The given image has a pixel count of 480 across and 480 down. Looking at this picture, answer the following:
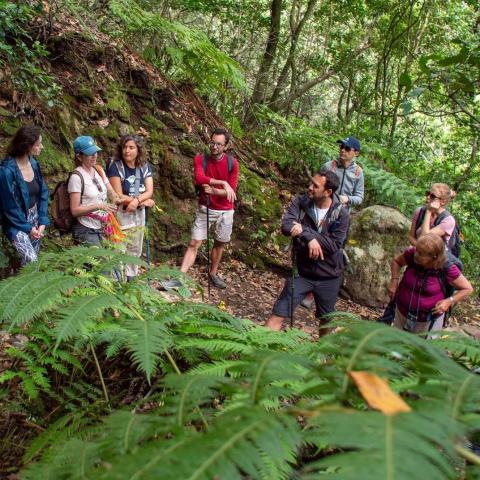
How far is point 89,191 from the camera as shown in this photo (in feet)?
16.2

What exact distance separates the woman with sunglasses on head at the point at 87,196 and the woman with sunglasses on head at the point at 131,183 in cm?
40

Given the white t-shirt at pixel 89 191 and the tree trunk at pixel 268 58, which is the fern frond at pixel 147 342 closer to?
the white t-shirt at pixel 89 191

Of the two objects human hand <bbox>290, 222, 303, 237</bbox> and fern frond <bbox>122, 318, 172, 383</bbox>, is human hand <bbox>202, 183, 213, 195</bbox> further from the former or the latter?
fern frond <bbox>122, 318, 172, 383</bbox>

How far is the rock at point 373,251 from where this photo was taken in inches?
314

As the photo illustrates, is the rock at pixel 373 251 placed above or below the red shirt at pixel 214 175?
below

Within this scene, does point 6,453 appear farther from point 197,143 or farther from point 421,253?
point 197,143

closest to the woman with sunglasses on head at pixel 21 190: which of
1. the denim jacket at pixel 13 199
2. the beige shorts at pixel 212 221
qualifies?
the denim jacket at pixel 13 199

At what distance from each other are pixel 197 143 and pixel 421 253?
533 cm

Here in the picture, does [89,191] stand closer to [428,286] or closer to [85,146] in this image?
[85,146]

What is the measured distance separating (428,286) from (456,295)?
272mm

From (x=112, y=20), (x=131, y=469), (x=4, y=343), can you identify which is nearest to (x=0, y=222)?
(x=4, y=343)

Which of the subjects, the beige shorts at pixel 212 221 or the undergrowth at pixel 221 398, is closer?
the undergrowth at pixel 221 398

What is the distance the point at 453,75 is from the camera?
4578 millimetres

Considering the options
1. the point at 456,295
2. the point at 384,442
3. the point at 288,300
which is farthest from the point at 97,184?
the point at 384,442
